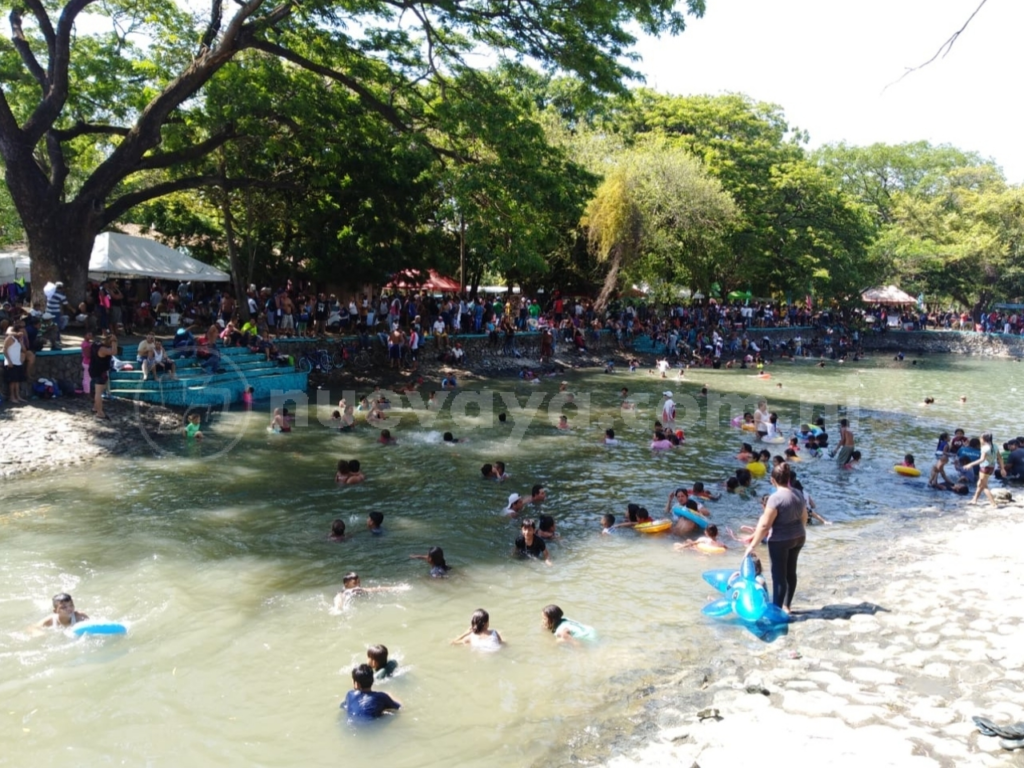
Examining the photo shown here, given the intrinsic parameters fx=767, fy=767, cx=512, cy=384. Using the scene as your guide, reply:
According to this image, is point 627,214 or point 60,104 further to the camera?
point 627,214

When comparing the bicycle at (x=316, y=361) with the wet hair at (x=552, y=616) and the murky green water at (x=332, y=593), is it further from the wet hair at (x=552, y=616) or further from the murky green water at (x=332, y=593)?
the wet hair at (x=552, y=616)

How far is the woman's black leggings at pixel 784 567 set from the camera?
320 inches

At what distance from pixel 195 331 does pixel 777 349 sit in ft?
108

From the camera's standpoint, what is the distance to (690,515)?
1216 cm

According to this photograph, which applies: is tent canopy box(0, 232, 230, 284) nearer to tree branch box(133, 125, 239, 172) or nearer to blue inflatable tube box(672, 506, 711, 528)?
tree branch box(133, 125, 239, 172)

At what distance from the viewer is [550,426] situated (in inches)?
824

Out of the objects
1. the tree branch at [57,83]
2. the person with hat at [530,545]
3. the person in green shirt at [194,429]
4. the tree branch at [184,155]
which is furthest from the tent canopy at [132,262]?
the person with hat at [530,545]

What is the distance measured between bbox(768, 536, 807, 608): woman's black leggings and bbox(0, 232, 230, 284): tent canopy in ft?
68.2

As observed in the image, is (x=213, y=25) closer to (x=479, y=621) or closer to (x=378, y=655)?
(x=479, y=621)

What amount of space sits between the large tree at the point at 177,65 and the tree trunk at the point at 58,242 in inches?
1.1

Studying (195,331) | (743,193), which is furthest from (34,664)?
(743,193)

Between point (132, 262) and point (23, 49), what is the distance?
617 centimetres

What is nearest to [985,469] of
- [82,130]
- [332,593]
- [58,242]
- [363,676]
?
[332,593]

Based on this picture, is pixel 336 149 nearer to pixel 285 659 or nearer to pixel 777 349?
pixel 285 659
